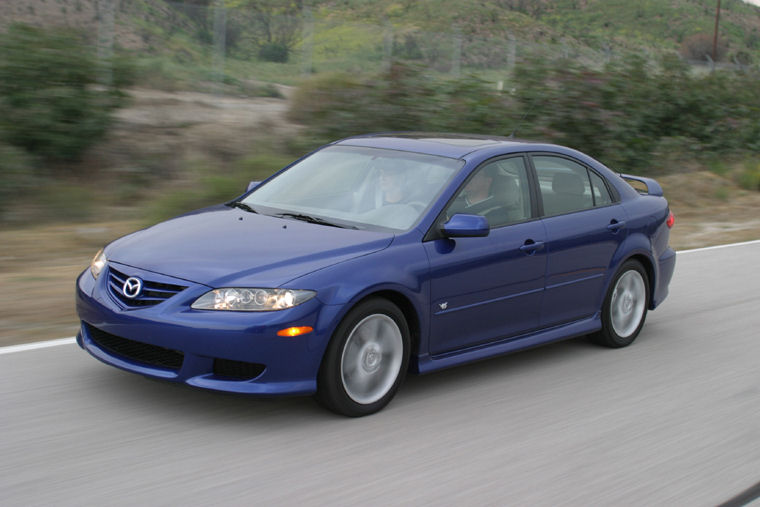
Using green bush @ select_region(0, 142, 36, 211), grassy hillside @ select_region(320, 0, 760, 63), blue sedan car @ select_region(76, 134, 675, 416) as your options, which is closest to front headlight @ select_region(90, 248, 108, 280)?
blue sedan car @ select_region(76, 134, 675, 416)

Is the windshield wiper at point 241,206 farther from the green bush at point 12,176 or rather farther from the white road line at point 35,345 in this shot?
the green bush at point 12,176

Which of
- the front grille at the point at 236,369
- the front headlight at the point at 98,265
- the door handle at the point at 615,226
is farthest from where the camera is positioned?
the door handle at the point at 615,226

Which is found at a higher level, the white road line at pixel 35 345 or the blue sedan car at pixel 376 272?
the blue sedan car at pixel 376 272

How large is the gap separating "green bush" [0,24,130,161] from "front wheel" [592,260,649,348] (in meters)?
7.66

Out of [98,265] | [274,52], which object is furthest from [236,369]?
[274,52]

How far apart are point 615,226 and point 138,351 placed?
3.54 meters

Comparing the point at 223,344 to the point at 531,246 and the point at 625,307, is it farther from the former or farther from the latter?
the point at 625,307

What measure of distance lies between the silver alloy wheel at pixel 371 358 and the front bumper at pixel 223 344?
0.24 m

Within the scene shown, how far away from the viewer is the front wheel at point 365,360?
4.96 meters

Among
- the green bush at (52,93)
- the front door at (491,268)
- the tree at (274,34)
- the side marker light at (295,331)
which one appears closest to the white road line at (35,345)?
the side marker light at (295,331)

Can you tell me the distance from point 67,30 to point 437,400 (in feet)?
30.2

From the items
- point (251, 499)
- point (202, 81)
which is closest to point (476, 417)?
point (251, 499)

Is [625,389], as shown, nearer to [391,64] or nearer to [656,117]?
[391,64]

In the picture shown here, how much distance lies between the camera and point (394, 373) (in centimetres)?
531
